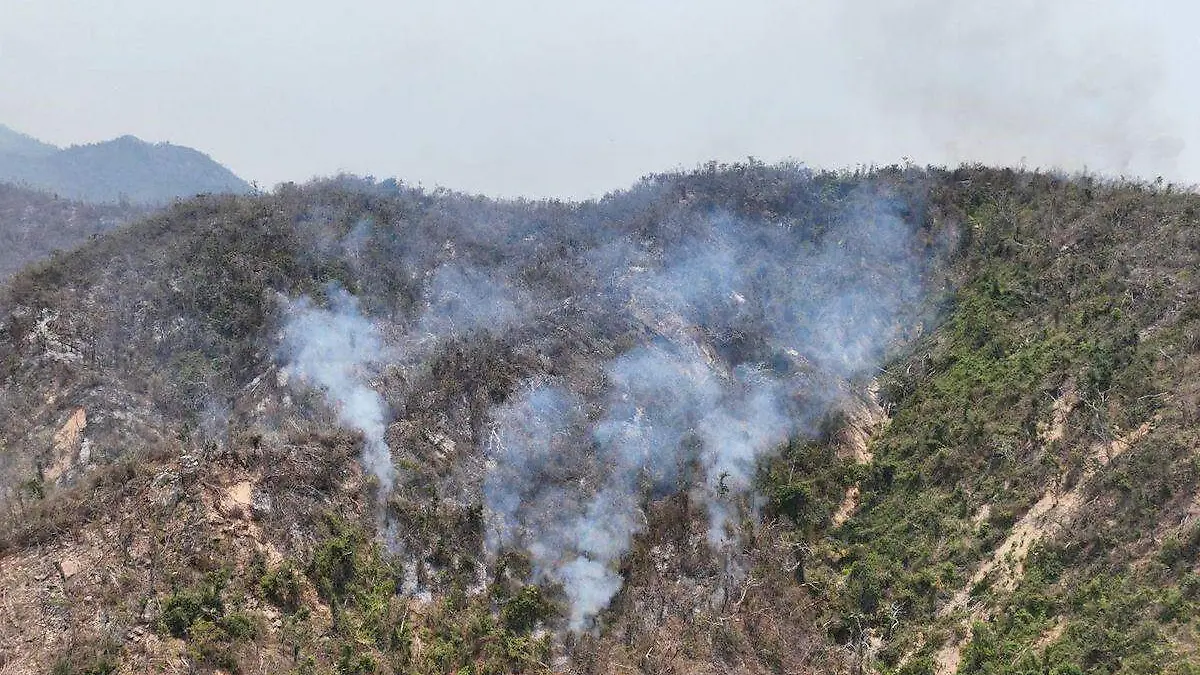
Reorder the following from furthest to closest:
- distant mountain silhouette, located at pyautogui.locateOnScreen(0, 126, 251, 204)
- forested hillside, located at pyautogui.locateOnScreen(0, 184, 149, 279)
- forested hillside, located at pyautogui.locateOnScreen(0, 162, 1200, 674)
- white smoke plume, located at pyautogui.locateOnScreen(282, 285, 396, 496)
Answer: distant mountain silhouette, located at pyautogui.locateOnScreen(0, 126, 251, 204), forested hillside, located at pyautogui.locateOnScreen(0, 184, 149, 279), white smoke plume, located at pyautogui.locateOnScreen(282, 285, 396, 496), forested hillside, located at pyautogui.locateOnScreen(0, 162, 1200, 674)

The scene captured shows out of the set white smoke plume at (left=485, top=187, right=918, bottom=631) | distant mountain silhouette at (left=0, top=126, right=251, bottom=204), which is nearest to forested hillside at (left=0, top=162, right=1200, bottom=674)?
white smoke plume at (left=485, top=187, right=918, bottom=631)

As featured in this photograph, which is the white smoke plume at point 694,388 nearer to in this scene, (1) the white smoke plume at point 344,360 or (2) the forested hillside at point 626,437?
(2) the forested hillside at point 626,437

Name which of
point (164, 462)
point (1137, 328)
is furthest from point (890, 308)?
point (164, 462)

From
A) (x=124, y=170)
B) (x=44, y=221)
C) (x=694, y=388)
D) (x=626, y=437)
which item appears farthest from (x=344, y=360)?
(x=124, y=170)

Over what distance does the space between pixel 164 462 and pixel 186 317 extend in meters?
12.8

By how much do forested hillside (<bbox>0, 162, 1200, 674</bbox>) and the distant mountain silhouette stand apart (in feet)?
312

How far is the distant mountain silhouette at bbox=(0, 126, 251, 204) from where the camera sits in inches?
4397

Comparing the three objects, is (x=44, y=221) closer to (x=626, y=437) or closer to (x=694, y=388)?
(x=626, y=437)

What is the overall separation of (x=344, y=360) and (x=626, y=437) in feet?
32.3

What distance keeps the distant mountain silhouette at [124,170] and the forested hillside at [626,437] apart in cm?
9505

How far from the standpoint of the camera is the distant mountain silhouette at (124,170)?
A: 112 metres

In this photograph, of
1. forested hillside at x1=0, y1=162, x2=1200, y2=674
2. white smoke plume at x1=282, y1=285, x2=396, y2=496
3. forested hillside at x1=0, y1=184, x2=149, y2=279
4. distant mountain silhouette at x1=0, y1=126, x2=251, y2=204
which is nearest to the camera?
forested hillside at x1=0, y1=162, x2=1200, y2=674

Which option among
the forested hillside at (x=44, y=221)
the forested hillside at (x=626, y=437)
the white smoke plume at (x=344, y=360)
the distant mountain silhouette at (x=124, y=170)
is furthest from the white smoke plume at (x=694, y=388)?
the distant mountain silhouette at (x=124, y=170)

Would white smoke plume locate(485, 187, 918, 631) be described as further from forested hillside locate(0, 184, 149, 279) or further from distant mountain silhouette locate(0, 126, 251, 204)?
distant mountain silhouette locate(0, 126, 251, 204)
